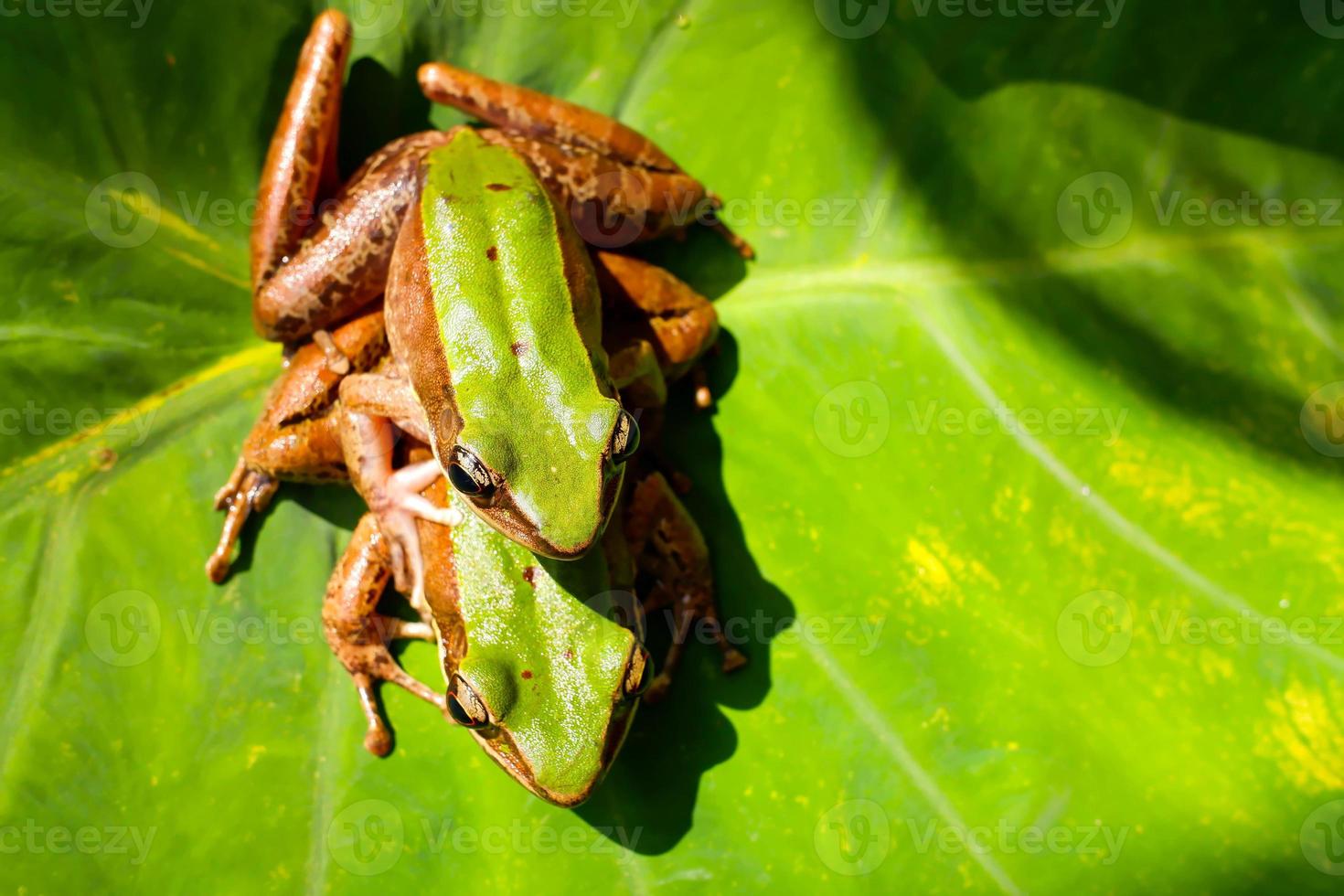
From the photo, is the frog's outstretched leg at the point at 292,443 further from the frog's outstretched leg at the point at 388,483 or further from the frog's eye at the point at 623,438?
the frog's eye at the point at 623,438

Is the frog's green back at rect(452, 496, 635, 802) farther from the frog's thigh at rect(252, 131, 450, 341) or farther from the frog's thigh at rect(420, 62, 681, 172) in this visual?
the frog's thigh at rect(420, 62, 681, 172)

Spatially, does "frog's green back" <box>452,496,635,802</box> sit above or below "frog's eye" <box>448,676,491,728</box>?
above

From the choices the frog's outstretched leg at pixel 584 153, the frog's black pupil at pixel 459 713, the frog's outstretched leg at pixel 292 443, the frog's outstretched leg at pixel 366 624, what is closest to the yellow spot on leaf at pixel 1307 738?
the frog's outstretched leg at pixel 584 153

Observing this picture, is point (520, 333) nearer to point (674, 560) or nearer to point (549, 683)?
point (674, 560)

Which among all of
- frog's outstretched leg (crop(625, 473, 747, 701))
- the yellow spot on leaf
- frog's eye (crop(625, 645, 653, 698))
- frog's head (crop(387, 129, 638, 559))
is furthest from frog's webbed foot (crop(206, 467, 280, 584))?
the yellow spot on leaf

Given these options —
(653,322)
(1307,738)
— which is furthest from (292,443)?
(1307,738)

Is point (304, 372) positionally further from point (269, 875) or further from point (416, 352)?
point (269, 875)
